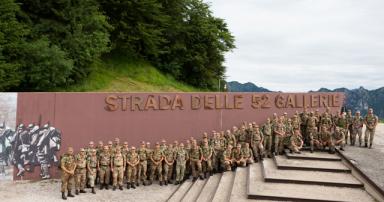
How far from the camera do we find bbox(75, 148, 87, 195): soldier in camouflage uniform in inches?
549

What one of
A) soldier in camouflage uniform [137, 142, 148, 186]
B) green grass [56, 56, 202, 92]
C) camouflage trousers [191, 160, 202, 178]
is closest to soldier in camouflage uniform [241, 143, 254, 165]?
camouflage trousers [191, 160, 202, 178]

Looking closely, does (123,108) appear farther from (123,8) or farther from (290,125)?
(123,8)

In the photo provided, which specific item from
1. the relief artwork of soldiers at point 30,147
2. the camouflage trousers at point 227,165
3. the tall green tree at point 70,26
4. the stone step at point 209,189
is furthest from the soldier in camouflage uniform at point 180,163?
the tall green tree at point 70,26

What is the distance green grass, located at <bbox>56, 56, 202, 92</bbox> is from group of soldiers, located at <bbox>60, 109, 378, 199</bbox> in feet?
31.9

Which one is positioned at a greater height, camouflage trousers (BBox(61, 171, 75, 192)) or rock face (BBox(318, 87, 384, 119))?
rock face (BBox(318, 87, 384, 119))

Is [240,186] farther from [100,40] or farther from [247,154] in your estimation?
[100,40]

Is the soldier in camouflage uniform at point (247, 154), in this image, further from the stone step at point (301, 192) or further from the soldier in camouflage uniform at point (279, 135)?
the stone step at point (301, 192)

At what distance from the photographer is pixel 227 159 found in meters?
14.9

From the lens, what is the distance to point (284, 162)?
1459 centimetres

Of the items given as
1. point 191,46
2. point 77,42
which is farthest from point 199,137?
point 191,46

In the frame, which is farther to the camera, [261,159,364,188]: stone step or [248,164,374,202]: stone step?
[261,159,364,188]: stone step

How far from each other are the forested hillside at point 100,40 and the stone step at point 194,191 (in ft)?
31.0

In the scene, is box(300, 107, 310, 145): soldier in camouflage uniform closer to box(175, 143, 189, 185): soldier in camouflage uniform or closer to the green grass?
box(175, 143, 189, 185): soldier in camouflage uniform

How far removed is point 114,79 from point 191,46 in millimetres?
8011
